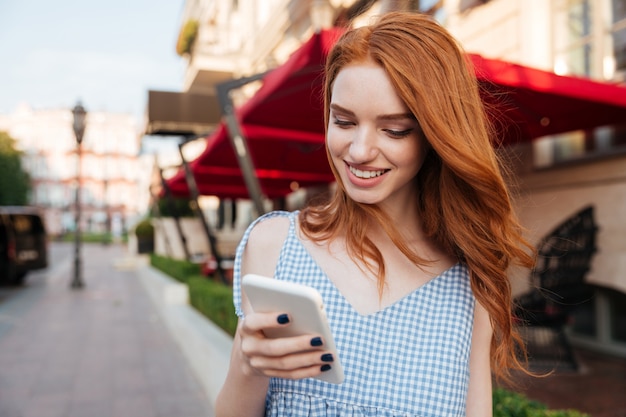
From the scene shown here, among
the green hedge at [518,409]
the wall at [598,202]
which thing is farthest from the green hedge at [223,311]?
the wall at [598,202]

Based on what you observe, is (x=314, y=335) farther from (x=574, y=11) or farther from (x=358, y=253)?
(x=574, y=11)

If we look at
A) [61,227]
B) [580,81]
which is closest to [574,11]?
[580,81]

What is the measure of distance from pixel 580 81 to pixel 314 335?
13.3ft

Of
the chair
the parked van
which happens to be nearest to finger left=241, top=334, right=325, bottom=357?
the chair

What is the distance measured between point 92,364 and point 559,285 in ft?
15.3

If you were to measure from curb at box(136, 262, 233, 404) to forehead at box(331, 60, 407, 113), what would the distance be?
115 inches

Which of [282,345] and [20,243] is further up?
[282,345]

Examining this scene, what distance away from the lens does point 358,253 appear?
53.1 inches

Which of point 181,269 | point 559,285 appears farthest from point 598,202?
point 181,269

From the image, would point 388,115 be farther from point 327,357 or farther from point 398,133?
point 327,357

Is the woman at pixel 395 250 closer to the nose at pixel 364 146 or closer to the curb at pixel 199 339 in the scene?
the nose at pixel 364 146

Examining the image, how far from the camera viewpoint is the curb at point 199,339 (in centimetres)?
422

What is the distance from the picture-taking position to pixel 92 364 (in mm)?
5691

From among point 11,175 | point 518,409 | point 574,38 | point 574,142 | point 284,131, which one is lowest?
point 518,409
